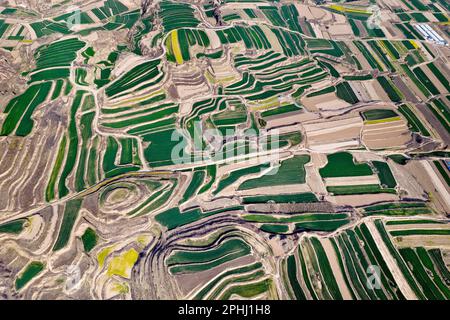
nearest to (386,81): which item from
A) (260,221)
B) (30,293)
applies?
(260,221)

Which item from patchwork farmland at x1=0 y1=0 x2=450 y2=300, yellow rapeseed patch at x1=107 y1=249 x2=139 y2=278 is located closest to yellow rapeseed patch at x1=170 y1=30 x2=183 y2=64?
patchwork farmland at x1=0 y1=0 x2=450 y2=300

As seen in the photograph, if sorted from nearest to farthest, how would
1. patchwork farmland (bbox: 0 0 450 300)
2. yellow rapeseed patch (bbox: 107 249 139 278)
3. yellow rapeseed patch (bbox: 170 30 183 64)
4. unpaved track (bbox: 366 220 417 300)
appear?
yellow rapeseed patch (bbox: 107 249 139 278) → unpaved track (bbox: 366 220 417 300) → patchwork farmland (bbox: 0 0 450 300) → yellow rapeseed patch (bbox: 170 30 183 64)

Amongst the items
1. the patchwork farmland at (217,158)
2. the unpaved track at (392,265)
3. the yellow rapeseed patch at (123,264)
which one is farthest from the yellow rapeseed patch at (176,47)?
the unpaved track at (392,265)

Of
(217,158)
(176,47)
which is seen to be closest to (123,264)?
(217,158)

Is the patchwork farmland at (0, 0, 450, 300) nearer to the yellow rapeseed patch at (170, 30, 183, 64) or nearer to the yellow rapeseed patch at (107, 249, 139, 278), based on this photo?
the yellow rapeseed patch at (107, 249, 139, 278)

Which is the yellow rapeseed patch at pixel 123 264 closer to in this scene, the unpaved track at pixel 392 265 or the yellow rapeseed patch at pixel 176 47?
the unpaved track at pixel 392 265

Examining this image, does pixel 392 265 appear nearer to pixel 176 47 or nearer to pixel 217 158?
pixel 217 158

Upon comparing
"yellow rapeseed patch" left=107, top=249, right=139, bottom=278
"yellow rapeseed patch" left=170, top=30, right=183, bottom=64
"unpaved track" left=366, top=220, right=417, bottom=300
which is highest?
"yellow rapeseed patch" left=170, top=30, right=183, bottom=64

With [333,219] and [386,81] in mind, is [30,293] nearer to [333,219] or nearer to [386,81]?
[333,219]
